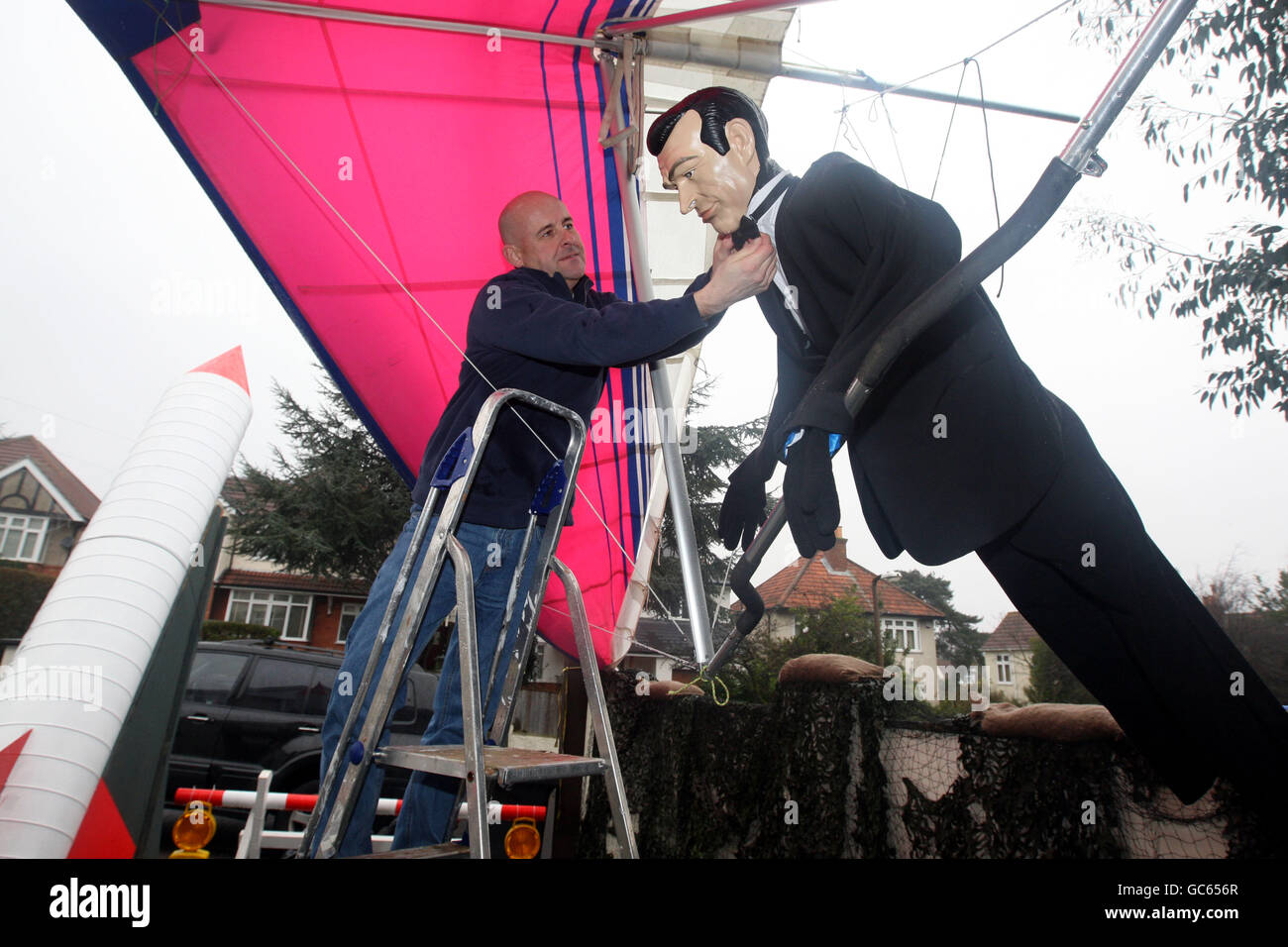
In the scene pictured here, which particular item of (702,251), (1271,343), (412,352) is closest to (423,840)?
(412,352)

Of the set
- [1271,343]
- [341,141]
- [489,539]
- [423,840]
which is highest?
[341,141]

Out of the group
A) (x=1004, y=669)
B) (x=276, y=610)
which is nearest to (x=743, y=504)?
(x=1004, y=669)

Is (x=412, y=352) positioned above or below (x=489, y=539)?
above

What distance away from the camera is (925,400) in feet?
3.91

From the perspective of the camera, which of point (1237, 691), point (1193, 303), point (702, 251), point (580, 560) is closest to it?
point (1237, 691)

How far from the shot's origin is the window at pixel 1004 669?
10.9 feet

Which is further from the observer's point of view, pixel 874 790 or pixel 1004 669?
pixel 1004 669

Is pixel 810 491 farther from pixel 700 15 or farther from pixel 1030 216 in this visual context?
pixel 700 15

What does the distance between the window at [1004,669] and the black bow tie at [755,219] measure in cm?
267

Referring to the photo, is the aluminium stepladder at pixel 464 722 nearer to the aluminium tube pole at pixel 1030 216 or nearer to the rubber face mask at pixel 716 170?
the rubber face mask at pixel 716 170

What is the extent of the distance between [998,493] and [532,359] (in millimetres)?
1203

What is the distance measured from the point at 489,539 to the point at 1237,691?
1.51 meters
